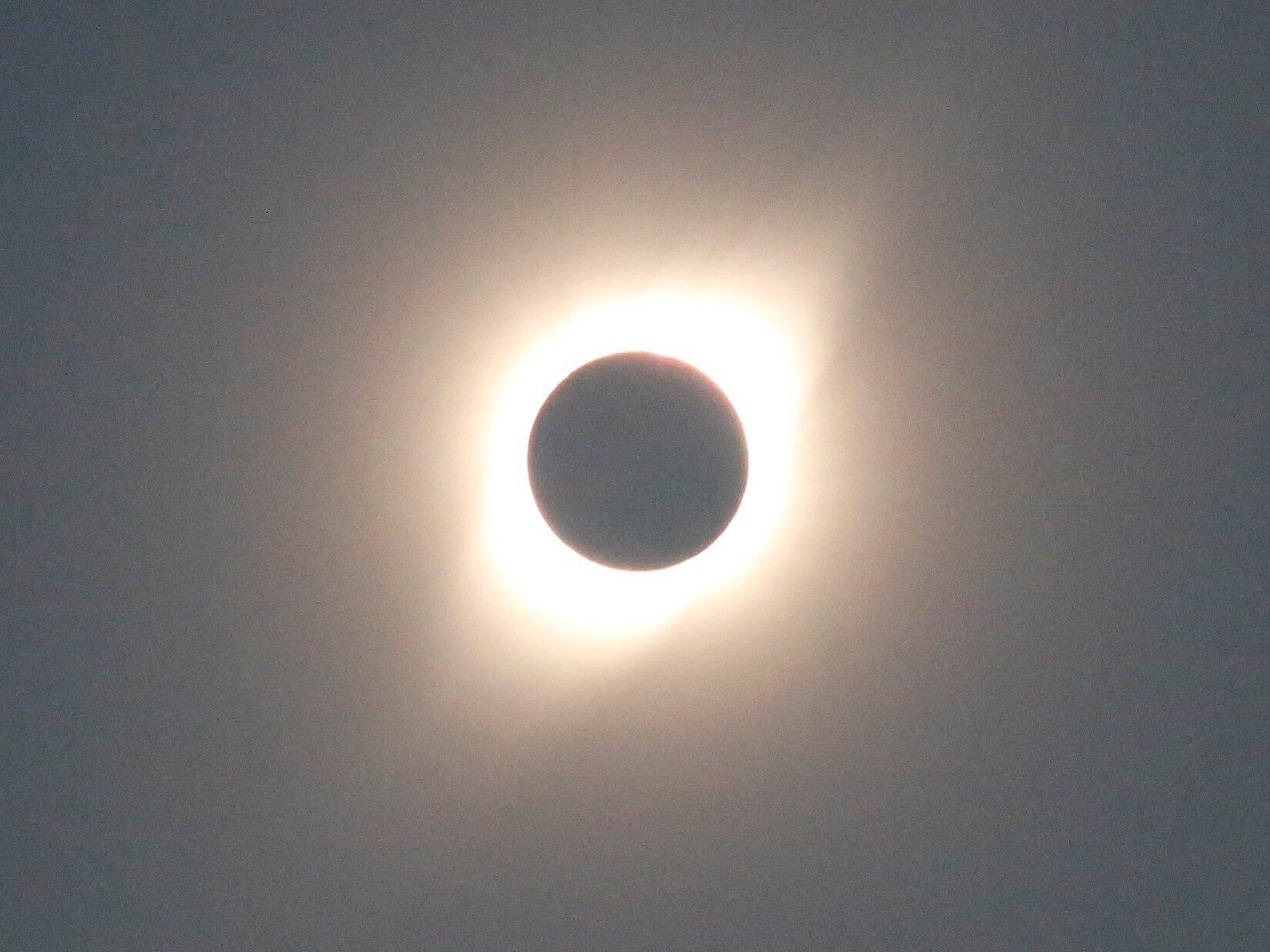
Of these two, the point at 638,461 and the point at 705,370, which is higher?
the point at 705,370

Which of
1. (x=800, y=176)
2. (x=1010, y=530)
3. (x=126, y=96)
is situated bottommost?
(x=1010, y=530)

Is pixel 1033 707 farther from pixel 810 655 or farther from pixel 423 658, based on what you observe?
pixel 423 658

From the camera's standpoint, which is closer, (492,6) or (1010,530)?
(492,6)

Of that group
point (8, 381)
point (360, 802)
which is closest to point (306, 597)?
point (360, 802)

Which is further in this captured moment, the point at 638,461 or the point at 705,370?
the point at 705,370

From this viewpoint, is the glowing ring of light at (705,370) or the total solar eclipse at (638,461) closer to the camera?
the total solar eclipse at (638,461)
